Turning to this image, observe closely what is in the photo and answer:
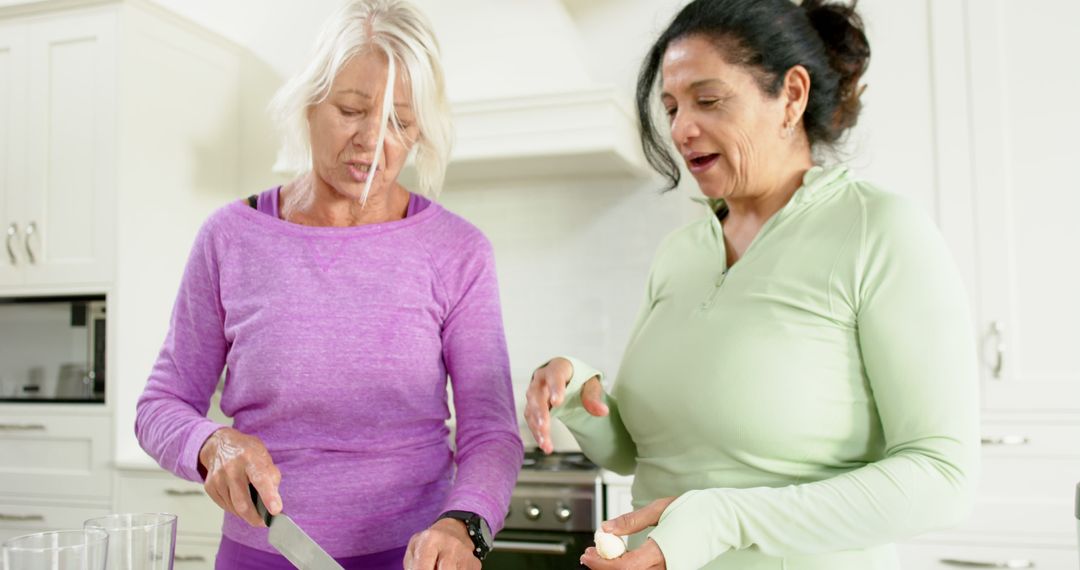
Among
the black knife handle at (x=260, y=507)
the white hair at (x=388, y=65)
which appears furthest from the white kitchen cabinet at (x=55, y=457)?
the black knife handle at (x=260, y=507)

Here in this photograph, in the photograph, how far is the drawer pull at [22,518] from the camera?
9.31 ft

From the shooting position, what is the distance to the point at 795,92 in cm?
111

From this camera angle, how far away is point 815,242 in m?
1.02

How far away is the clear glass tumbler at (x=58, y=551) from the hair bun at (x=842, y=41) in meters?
0.92

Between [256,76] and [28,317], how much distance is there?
1128mm

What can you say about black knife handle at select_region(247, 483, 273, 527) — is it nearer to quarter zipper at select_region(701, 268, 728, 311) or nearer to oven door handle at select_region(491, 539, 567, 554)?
quarter zipper at select_region(701, 268, 728, 311)

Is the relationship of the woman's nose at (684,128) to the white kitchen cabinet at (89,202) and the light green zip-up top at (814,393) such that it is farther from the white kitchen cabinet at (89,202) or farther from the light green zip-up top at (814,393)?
the white kitchen cabinet at (89,202)

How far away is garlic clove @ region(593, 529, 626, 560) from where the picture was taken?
0.87 meters

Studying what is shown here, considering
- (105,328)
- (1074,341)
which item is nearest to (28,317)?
(105,328)

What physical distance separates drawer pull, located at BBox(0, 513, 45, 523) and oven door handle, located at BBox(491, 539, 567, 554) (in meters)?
1.49

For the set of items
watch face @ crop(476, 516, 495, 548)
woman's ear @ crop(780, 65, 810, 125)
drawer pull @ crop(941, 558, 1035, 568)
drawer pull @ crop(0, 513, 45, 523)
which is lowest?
drawer pull @ crop(941, 558, 1035, 568)

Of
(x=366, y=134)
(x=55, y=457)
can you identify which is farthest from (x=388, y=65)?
(x=55, y=457)

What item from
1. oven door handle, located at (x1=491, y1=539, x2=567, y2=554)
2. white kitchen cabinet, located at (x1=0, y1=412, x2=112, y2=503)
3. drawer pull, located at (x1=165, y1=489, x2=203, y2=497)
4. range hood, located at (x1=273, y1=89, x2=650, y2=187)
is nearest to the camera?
oven door handle, located at (x1=491, y1=539, x2=567, y2=554)

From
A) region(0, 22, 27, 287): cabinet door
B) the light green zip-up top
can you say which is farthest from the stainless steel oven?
region(0, 22, 27, 287): cabinet door
